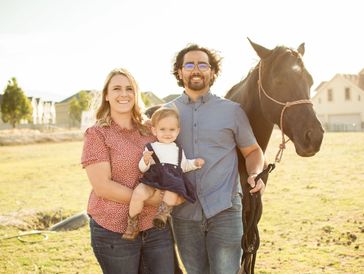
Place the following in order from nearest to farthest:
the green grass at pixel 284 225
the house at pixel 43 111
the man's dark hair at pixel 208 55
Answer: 1. the man's dark hair at pixel 208 55
2. the green grass at pixel 284 225
3. the house at pixel 43 111

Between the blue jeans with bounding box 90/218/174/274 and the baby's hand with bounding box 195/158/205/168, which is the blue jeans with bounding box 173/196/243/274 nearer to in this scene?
the blue jeans with bounding box 90/218/174/274

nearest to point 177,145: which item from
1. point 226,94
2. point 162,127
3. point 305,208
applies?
point 162,127

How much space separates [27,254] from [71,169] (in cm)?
1163

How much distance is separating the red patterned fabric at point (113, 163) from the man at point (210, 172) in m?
0.38

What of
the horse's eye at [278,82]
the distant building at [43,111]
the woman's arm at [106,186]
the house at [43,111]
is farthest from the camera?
the house at [43,111]

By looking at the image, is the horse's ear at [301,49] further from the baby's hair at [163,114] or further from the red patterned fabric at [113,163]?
the red patterned fabric at [113,163]

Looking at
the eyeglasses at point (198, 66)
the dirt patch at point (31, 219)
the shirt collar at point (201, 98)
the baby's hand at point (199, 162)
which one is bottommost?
the dirt patch at point (31, 219)

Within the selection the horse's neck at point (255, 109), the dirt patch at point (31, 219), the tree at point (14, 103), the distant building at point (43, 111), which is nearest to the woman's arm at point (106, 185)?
the horse's neck at point (255, 109)

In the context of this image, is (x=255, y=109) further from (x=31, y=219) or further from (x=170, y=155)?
(x=31, y=219)

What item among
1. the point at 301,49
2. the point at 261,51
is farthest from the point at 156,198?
the point at 301,49

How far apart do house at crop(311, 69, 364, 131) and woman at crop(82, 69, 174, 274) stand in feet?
161

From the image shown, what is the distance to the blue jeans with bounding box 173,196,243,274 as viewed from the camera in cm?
310

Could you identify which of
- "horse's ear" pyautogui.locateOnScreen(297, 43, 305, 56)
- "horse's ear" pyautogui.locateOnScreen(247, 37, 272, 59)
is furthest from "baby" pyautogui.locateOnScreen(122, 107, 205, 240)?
"horse's ear" pyautogui.locateOnScreen(297, 43, 305, 56)

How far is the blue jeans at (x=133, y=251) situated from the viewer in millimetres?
2971
